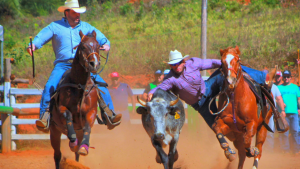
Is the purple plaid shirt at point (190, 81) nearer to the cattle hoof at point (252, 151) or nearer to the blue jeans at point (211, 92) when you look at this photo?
the blue jeans at point (211, 92)

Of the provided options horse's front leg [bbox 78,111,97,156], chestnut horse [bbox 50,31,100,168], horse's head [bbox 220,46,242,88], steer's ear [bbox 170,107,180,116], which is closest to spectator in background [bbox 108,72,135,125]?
steer's ear [bbox 170,107,180,116]

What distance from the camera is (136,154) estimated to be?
9.15 m

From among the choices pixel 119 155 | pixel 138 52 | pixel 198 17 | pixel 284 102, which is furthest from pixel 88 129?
pixel 198 17

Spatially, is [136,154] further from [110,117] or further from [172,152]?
[110,117]

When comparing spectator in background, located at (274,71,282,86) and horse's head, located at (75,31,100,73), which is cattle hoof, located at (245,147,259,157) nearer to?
horse's head, located at (75,31,100,73)

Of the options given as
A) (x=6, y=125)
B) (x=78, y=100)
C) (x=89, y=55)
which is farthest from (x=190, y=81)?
(x=6, y=125)

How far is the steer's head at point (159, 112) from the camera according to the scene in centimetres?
624

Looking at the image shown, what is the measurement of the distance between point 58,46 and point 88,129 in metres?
1.79

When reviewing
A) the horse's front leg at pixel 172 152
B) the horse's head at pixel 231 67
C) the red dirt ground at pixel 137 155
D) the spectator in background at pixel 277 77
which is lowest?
the red dirt ground at pixel 137 155

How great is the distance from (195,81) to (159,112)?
1.00 metres

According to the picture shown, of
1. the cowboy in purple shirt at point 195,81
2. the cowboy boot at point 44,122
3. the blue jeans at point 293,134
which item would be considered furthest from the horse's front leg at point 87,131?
the blue jeans at point 293,134

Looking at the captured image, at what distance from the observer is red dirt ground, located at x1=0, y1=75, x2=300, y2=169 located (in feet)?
26.7

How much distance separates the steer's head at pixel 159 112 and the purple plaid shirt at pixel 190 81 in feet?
1.08

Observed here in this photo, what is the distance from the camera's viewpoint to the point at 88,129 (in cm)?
553
